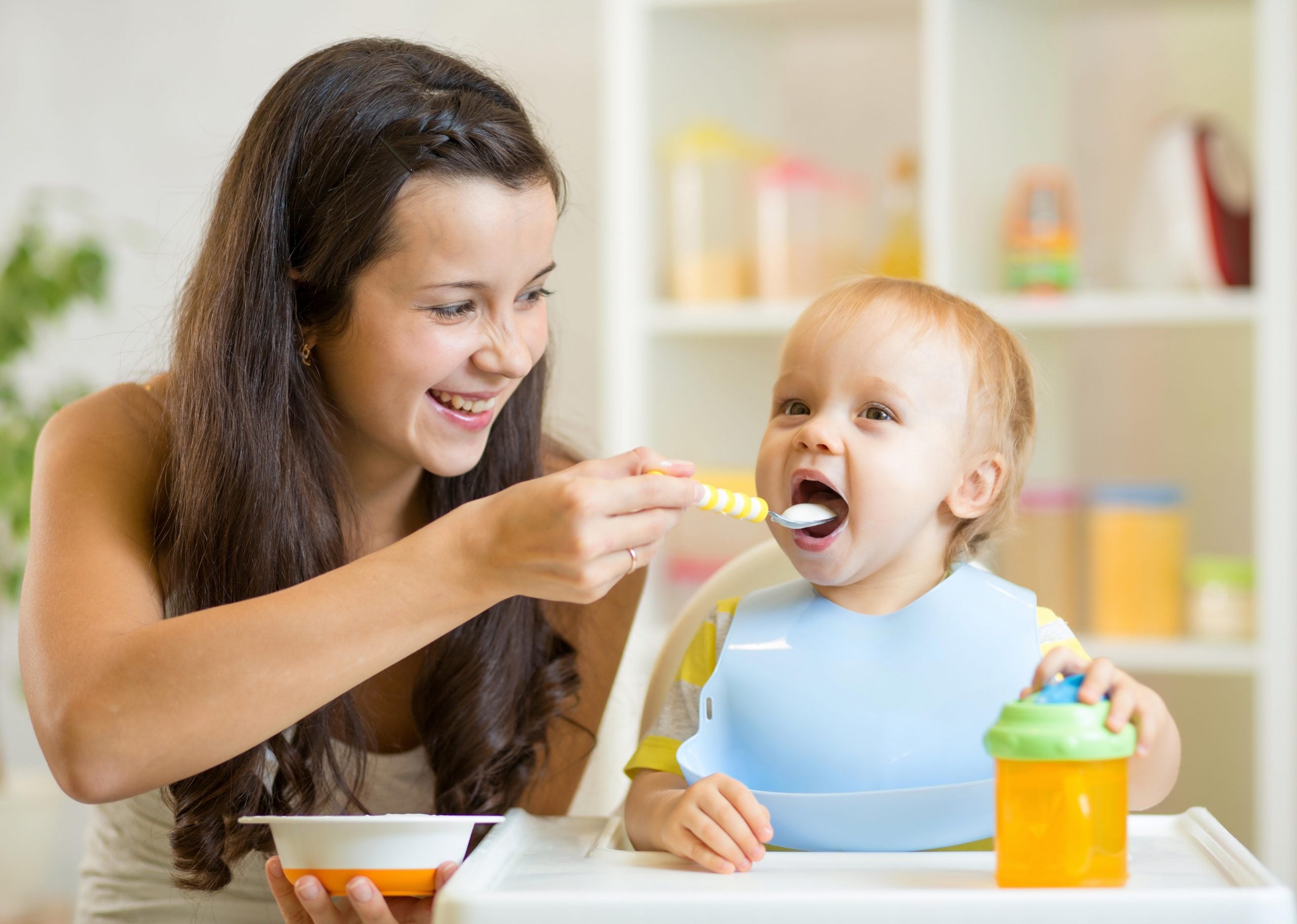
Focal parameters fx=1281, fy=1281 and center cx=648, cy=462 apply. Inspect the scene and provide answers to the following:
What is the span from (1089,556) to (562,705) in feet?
3.86

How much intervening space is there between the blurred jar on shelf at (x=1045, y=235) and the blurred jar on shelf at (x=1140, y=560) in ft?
1.20

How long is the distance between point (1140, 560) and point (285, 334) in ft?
4.98

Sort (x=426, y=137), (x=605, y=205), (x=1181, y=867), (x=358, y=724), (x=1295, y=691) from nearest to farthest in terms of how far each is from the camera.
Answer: (x=1181, y=867) → (x=426, y=137) → (x=358, y=724) → (x=1295, y=691) → (x=605, y=205)

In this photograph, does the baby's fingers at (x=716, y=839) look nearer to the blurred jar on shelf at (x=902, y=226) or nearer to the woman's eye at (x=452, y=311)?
→ the woman's eye at (x=452, y=311)

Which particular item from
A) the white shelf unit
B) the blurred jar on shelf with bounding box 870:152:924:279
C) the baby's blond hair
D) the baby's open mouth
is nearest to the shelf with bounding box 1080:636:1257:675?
the white shelf unit

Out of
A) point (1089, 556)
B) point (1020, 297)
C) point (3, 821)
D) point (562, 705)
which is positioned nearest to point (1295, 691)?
point (1089, 556)

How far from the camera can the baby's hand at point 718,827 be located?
0.83 meters

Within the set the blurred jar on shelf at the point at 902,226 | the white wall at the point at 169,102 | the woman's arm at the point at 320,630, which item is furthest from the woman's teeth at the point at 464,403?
the white wall at the point at 169,102

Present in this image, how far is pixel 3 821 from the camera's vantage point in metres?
2.36

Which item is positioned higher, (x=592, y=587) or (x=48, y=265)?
(x=48, y=265)

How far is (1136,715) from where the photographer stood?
2.58 feet

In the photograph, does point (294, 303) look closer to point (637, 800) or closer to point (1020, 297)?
point (637, 800)

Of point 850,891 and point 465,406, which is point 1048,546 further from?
point 850,891

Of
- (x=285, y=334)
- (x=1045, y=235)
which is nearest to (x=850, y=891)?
(x=285, y=334)
